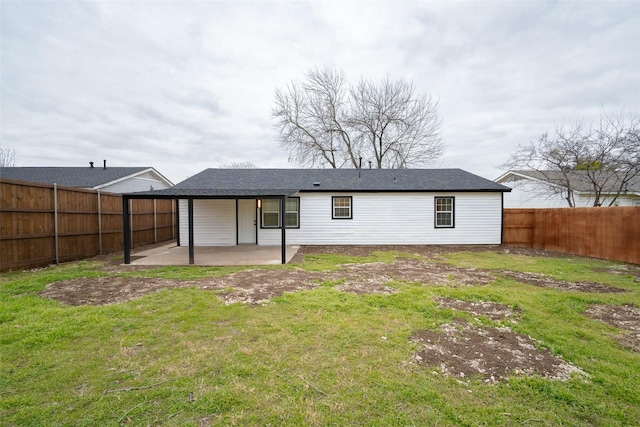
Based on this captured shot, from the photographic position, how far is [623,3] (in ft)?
29.5

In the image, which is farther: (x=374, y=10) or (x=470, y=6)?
(x=374, y=10)

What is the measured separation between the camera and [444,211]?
12109 millimetres

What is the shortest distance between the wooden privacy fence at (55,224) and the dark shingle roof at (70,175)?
20.7 feet

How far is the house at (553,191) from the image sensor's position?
16.1m

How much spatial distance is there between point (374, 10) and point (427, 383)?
40.3 ft

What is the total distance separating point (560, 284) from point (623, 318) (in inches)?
80.1

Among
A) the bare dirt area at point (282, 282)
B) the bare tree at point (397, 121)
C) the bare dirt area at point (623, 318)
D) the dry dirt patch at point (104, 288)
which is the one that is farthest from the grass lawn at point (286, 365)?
the bare tree at point (397, 121)

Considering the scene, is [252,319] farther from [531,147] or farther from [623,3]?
[531,147]

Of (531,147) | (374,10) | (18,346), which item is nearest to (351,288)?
(18,346)

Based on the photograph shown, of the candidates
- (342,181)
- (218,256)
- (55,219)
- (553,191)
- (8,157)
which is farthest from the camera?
(8,157)

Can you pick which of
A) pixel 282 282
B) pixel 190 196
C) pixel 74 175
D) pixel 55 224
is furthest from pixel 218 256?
pixel 74 175

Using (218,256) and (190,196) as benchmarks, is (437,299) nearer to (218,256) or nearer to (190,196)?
(190,196)

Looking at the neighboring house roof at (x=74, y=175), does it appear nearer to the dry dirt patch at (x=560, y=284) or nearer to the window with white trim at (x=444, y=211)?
the window with white trim at (x=444, y=211)

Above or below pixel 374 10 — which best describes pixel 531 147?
below
